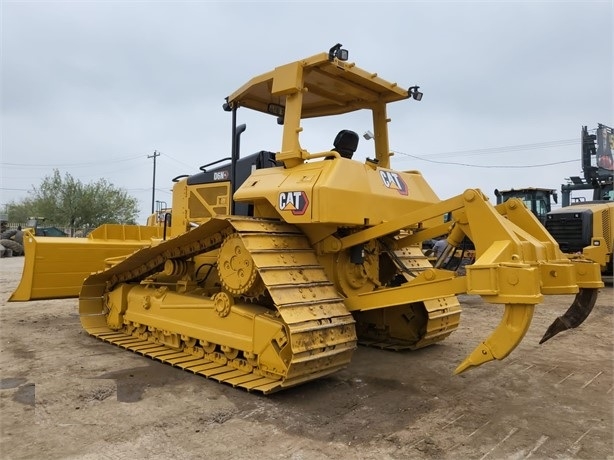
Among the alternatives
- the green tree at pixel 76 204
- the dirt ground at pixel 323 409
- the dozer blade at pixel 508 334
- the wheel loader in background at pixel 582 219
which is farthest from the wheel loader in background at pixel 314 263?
the green tree at pixel 76 204

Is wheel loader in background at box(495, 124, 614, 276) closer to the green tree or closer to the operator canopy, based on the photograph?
the operator canopy

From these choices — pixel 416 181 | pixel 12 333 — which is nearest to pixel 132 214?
pixel 12 333

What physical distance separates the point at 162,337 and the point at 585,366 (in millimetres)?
4627

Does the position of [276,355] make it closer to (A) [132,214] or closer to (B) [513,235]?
(B) [513,235]

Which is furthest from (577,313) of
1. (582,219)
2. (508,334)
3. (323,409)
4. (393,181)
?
(582,219)

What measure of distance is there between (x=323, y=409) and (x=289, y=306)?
852mm

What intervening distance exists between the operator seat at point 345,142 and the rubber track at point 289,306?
1.05 meters

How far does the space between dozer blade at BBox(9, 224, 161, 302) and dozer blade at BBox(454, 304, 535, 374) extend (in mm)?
5307

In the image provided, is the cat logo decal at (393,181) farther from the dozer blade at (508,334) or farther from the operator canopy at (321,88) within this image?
the dozer blade at (508,334)

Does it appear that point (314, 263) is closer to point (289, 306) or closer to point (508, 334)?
point (289, 306)

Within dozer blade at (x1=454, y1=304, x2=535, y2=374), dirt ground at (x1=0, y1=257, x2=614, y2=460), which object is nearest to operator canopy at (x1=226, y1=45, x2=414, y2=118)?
dozer blade at (x1=454, y1=304, x2=535, y2=374)

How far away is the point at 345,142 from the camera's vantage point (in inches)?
211

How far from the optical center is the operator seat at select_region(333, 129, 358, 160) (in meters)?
5.34

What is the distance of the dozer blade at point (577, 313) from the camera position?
421 cm
